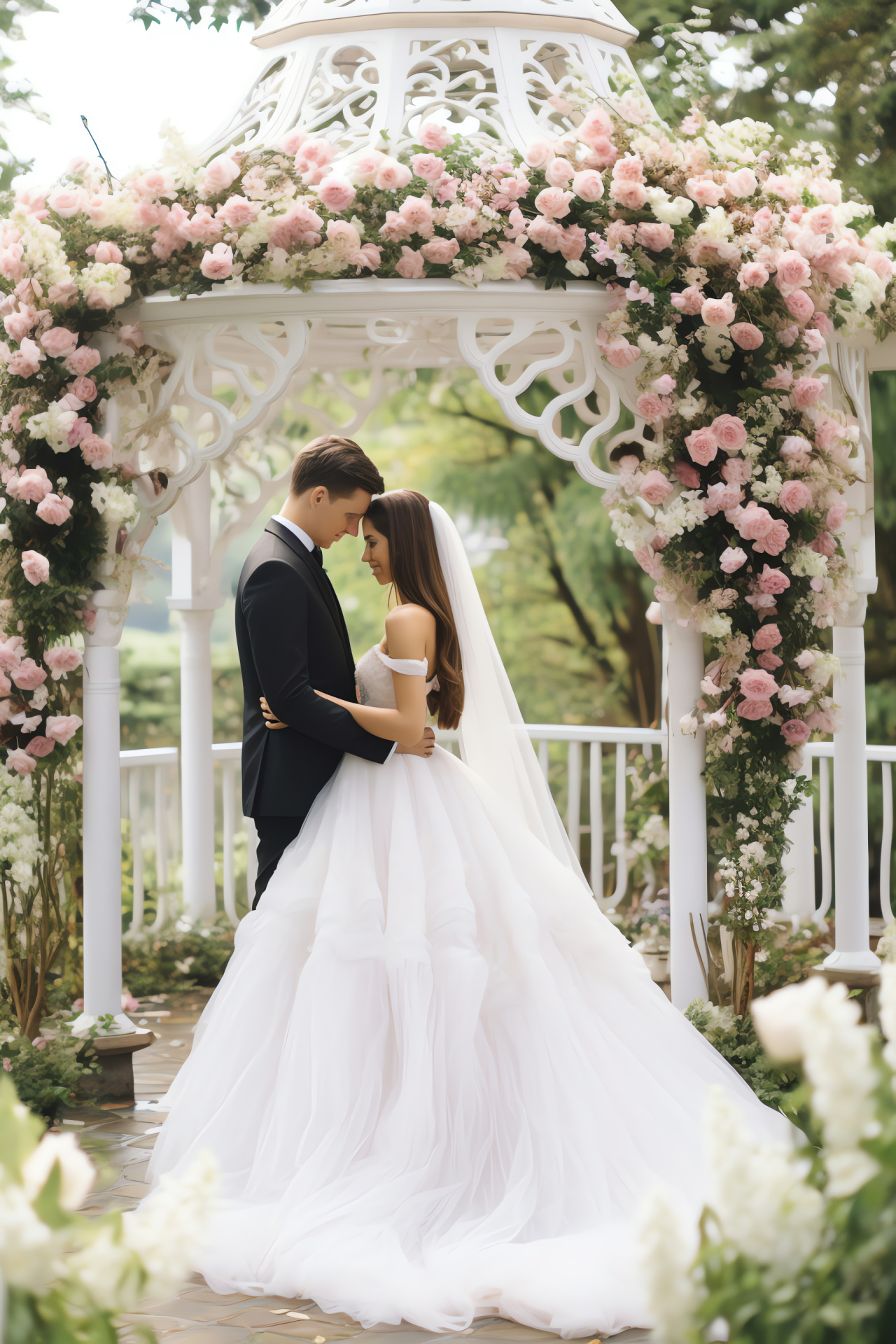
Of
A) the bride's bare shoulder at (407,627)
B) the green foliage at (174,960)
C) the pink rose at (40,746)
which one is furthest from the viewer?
the green foliage at (174,960)

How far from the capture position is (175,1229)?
1.37m

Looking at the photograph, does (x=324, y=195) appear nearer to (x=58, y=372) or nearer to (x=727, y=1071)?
(x=58, y=372)

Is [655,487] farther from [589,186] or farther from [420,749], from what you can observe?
[420,749]

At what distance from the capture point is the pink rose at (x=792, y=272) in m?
4.59

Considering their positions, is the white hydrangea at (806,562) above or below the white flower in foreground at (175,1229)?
above

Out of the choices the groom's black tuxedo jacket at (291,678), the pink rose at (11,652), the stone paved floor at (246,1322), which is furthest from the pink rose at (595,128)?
the stone paved floor at (246,1322)

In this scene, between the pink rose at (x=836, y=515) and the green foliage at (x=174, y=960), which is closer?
the pink rose at (x=836, y=515)

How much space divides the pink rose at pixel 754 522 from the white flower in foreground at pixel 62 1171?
367 cm

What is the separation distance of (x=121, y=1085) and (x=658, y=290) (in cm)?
353

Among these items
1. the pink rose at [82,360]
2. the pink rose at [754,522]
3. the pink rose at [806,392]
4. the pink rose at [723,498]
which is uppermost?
the pink rose at [82,360]

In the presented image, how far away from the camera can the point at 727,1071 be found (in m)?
4.01

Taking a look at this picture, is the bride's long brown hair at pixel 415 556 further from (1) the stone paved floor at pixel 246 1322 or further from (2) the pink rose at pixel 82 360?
(1) the stone paved floor at pixel 246 1322

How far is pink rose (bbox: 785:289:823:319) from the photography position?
4629mm

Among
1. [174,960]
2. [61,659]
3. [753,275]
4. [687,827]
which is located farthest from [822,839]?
[61,659]
